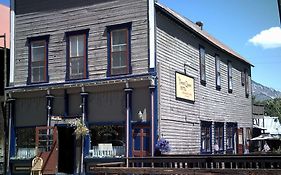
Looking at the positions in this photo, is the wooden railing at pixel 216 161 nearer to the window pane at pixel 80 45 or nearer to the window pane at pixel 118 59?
the window pane at pixel 118 59

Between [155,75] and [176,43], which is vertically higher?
[176,43]

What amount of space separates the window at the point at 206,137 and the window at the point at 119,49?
637 centimetres

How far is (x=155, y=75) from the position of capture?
1666 cm

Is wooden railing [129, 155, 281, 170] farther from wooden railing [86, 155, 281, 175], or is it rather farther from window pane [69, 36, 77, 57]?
window pane [69, 36, 77, 57]

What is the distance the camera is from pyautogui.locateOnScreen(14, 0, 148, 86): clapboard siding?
1725 cm

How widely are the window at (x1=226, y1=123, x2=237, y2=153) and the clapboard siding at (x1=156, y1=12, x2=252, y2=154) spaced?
387 millimetres

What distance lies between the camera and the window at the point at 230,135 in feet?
84.7

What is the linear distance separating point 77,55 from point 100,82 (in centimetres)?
194

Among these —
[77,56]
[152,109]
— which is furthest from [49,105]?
[152,109]

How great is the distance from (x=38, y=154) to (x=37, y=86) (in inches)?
120

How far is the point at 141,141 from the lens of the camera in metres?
17.0

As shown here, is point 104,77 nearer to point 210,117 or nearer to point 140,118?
point 140,118

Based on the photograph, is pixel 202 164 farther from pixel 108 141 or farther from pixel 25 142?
pixel 25 142

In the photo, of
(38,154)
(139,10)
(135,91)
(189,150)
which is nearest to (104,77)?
(135,91)
